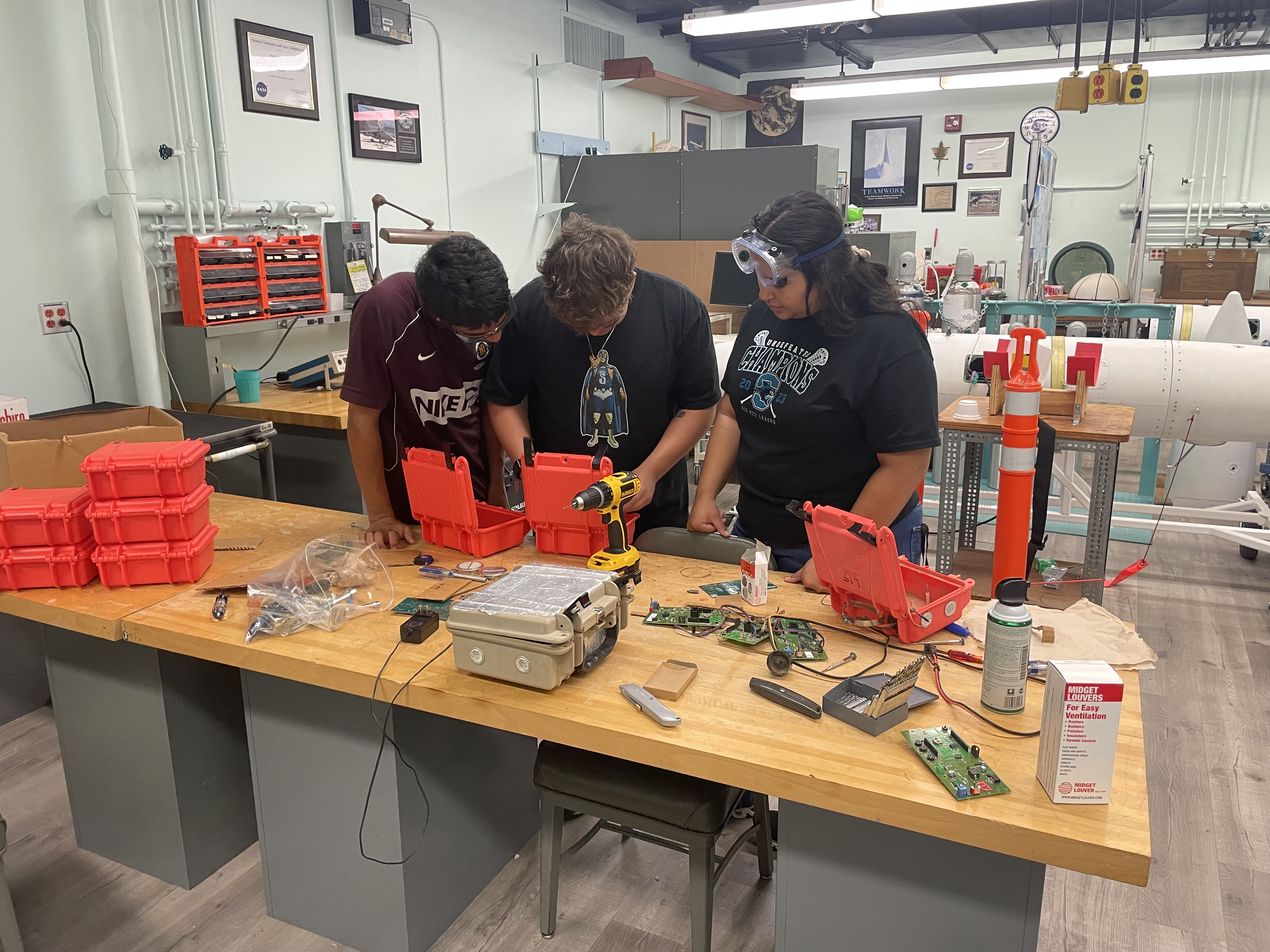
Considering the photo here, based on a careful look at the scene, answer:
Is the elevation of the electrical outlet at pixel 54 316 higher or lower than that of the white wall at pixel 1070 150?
lower

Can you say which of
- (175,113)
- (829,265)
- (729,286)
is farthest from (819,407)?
(729,286)

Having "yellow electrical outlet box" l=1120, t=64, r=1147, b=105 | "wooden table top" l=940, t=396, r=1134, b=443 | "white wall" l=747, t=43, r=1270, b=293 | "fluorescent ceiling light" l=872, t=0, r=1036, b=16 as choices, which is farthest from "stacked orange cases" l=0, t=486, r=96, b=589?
"white wall" l=747, t=43, r=1270, b=293

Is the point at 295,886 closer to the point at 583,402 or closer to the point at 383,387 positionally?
the point at 383,387

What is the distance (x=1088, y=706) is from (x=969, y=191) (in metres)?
8.53

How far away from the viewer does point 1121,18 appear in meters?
6.31

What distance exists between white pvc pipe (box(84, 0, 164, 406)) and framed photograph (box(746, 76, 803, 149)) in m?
6.42

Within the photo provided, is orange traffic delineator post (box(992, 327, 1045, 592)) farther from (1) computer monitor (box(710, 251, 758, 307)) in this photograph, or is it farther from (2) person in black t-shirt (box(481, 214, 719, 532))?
(1) computer monitor (box(710, 251, 758, 307))

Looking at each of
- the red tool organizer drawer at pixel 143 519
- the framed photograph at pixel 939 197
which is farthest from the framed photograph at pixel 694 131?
the red tool organizer drawer at pixel 143 519

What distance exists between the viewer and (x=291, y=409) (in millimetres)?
3322

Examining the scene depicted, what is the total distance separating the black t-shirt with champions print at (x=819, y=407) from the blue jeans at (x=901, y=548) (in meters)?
0.02

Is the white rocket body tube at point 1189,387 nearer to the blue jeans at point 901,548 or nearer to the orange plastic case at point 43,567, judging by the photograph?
the blue jeans at point 901,548

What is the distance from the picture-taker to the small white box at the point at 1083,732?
106cm

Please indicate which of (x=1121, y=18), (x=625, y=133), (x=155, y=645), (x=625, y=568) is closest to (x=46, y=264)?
(x=155, y=645)

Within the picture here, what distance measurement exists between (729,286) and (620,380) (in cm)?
343
